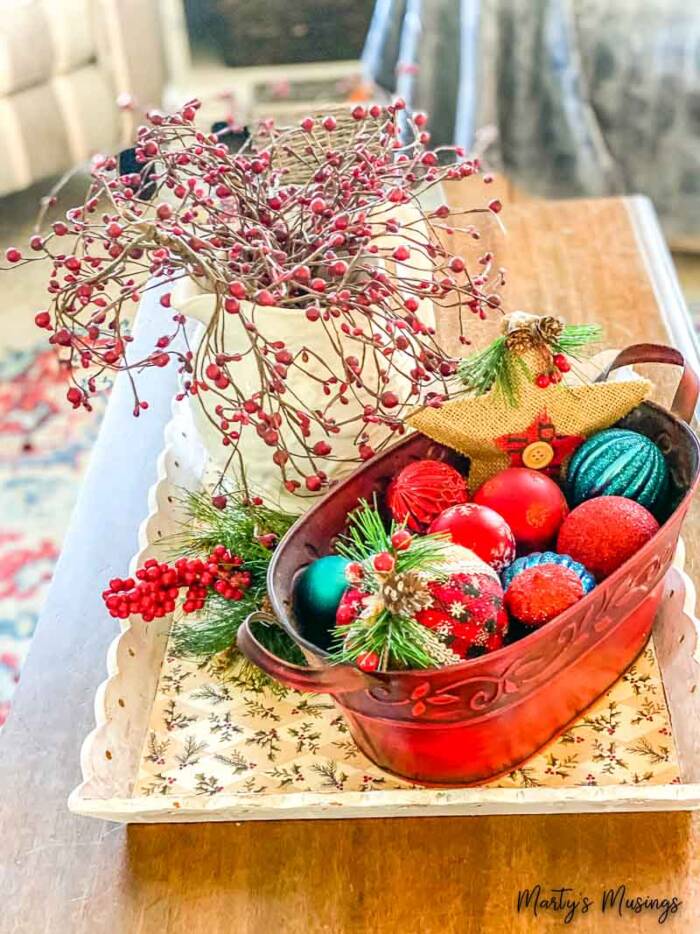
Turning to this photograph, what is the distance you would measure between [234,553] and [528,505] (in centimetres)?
22

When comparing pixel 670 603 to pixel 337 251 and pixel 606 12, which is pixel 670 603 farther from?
pixel 606 12

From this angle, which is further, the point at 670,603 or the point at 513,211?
the point at 513,211

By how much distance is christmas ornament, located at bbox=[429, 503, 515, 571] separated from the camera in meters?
0.63

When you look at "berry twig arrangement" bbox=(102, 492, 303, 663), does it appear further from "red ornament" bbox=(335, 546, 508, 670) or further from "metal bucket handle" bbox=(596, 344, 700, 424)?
"metal bucket handle" bbox=(596, 344, 700, 424)

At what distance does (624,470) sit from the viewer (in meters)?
0.67

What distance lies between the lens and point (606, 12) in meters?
1.86

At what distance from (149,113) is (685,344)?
533 mm

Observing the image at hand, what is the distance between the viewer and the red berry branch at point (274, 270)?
2.01 feet

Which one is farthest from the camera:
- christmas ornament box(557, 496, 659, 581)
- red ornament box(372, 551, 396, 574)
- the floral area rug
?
the floral area rug

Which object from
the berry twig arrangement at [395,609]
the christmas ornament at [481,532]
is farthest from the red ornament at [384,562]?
the christmas ornament at [481,532]

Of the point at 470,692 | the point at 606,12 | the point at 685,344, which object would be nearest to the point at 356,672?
the point at 470,692

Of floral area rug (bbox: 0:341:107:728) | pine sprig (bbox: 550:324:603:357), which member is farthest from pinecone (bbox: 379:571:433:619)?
floral area rug (bbox: 0:341:107:728)

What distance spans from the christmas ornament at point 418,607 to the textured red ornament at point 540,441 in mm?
132

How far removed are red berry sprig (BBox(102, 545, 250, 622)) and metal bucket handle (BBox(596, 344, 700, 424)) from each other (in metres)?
0.30
